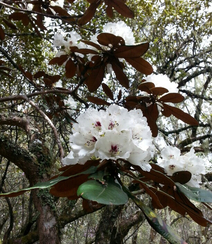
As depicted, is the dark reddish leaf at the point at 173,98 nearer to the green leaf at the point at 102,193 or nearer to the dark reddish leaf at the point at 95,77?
the dark reddish leaf at the point at 95,77

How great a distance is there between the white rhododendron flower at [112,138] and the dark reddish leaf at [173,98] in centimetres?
25

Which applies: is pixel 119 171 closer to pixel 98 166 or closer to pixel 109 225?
pixel 98 166

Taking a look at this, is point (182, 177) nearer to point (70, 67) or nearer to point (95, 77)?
point (95, 77)

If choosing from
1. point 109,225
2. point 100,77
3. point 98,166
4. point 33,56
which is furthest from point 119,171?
point 109,225

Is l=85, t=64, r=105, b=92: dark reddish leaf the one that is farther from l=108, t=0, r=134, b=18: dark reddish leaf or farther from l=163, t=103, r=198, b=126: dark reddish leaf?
l=108, t=0, r=134, b=18: dark reddish leaf

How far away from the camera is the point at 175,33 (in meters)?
3.60

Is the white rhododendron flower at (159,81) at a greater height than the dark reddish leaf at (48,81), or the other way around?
the dark reddish leaf at (48,81)

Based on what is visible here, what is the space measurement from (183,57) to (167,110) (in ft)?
9.81

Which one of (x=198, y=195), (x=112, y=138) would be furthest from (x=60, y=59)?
(x=198, y=195)

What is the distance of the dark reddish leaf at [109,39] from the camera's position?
877 mm

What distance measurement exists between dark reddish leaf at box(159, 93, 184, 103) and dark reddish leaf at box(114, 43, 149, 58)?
18cm

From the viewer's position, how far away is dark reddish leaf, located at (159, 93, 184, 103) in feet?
2.96

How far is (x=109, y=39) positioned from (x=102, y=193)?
60 cm

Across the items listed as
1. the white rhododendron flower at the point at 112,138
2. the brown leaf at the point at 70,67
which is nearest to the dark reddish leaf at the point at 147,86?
the white rhododendron flower at the point at 112,138
